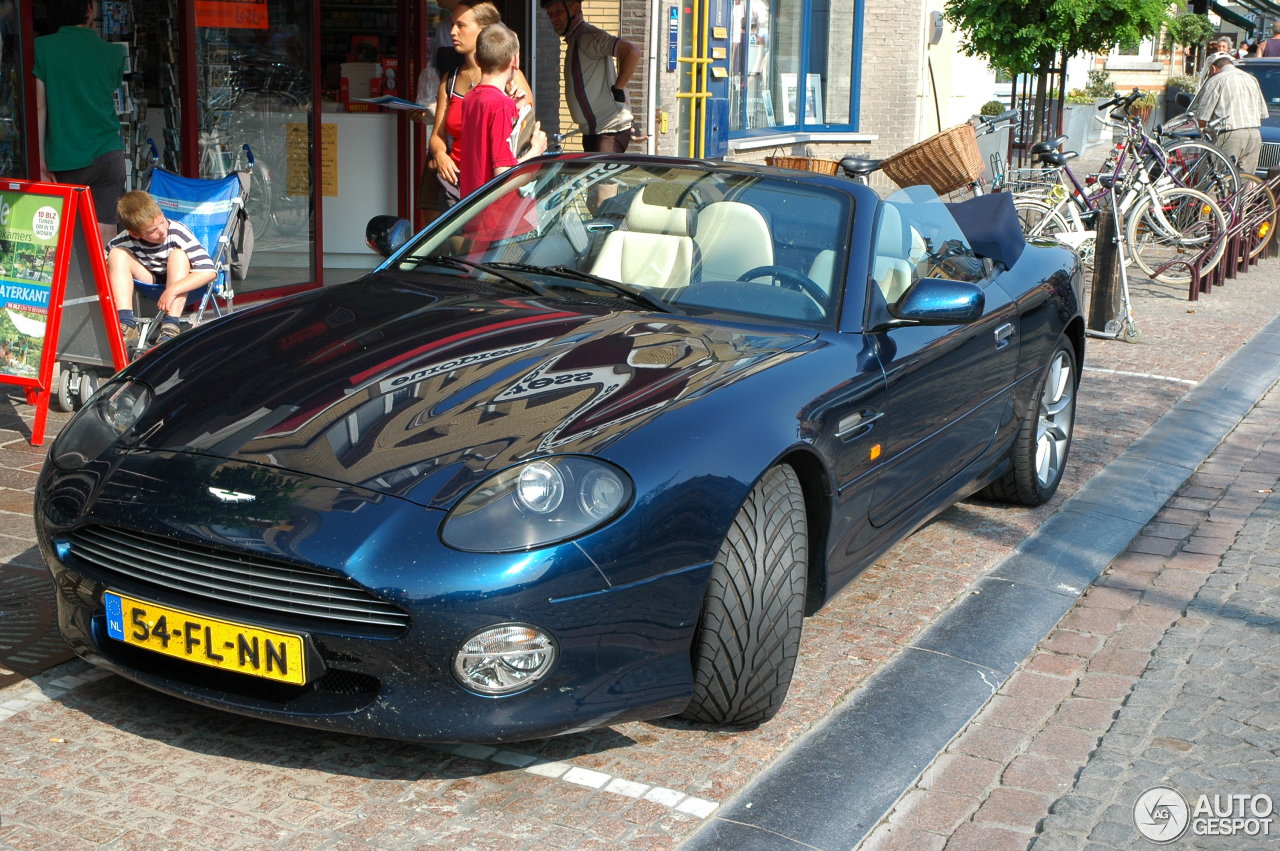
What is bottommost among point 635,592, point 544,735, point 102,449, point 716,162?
point 544,735

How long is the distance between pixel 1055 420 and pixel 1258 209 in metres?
8.71

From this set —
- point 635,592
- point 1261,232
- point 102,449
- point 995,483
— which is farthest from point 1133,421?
point 1261,232

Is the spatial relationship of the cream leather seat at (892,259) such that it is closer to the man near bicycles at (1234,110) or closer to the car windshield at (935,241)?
the car windshield at (935,241)

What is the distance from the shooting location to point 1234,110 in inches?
580

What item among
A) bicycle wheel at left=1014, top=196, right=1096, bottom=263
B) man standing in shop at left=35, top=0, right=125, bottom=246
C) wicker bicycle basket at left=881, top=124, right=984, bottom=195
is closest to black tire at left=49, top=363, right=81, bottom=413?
man standing in shop at left=35, top=0, right=125, bottom=246

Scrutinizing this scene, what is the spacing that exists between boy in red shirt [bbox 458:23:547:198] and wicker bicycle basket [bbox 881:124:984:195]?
160 inches

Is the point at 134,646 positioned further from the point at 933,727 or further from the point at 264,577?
the point at 933,727

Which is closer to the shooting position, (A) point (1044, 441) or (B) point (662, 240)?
(B) point (662, 240)

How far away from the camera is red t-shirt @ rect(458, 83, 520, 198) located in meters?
7.15

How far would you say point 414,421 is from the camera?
353cm

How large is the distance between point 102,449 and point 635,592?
1388mm

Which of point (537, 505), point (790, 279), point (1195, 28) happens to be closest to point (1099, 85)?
point (1195, 28)

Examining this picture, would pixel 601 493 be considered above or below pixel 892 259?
below

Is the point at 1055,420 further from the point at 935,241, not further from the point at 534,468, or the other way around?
the point at 534,468
